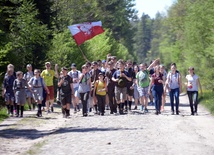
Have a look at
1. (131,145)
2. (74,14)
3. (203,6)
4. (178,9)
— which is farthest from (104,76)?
(178,9)

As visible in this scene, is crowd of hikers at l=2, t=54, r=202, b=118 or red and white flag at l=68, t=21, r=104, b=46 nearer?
crowd of hikers at l=2, t=54, r=202, b=118

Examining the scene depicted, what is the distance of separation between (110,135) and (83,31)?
15949mm

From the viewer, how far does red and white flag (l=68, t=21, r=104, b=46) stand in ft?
105

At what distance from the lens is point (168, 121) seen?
71.1 feet

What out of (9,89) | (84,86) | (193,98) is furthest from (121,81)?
(9,89)

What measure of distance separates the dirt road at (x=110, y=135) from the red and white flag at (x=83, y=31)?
821 cm

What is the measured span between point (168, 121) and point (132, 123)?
1.50 meters

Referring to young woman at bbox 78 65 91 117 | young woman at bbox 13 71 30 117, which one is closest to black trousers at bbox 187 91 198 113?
young woman at bbox 78 65 91 117

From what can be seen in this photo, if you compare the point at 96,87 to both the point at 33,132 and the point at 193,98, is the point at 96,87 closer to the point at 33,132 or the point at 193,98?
the point at 193,98

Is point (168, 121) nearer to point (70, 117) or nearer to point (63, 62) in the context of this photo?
point (70, 117)

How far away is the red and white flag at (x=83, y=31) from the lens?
32094mm

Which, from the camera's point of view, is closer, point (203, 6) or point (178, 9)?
point (203, 6)

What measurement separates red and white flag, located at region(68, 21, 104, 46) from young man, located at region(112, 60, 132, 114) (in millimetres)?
7041

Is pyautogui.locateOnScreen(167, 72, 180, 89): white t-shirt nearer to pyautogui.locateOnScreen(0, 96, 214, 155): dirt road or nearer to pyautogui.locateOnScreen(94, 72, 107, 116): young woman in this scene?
pyautogui.locateOnScreen(0, 96, 214, 155): dirt road
